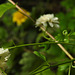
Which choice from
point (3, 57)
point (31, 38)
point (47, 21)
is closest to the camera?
point (3, 57)

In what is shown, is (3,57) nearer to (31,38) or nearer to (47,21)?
(47,21)

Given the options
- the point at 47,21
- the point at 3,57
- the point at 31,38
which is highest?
the point at 31,38

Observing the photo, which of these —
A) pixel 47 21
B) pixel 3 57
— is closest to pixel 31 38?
pixel 47 21

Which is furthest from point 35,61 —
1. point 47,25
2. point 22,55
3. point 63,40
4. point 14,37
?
point 63,40

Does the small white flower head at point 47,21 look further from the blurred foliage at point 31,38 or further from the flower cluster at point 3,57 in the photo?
the flower cluster at point 3,57

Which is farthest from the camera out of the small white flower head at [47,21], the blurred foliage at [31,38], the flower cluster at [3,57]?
the blurred foliage at [31,38]

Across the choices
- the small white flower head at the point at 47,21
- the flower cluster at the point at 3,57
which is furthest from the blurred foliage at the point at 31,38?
the flower cluster at the point at 3,57

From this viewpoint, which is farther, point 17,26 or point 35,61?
point 17,26

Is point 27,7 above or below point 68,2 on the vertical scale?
above

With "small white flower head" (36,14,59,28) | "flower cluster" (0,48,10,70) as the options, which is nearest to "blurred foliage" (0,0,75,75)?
"small white flower head" (36,14,59,28)

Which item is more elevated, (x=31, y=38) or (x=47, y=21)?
(x=31, y=38)

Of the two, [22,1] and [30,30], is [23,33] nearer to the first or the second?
[30,30]
